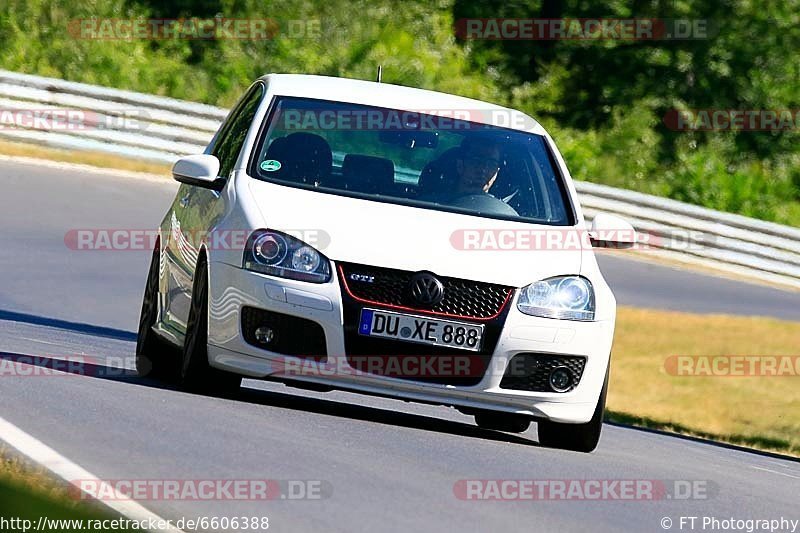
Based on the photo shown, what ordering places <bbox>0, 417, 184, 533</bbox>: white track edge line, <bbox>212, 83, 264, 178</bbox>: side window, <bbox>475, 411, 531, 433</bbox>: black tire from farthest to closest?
1. <bbox>475, 411, 531, 433</bbox>: black tire
2. <bbox>212, 83, 264, 178</bbox>: side window
3. <bbox>0, 417, 184, 533</bbox>: white track edge line

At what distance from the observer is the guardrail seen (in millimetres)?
22250

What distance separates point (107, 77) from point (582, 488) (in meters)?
21.9

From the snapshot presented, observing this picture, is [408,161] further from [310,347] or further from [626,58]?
[626,58]

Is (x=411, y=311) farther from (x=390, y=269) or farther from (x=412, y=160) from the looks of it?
(x=412, y=160)

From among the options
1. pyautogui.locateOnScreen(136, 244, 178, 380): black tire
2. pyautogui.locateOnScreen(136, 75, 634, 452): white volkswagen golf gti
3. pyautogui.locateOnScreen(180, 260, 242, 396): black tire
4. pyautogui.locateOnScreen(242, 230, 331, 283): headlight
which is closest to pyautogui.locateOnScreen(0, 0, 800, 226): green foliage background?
pyautogui.locateOnScreen(136, 244, 178, 380): black tire

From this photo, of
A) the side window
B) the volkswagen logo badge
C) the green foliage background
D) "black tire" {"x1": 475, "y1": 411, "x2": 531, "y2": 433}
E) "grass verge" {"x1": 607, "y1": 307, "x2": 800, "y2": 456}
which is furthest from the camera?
the green foliage background

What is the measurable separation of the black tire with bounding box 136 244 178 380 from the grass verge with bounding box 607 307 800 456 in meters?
4.84

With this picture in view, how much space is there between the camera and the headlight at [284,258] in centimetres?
752

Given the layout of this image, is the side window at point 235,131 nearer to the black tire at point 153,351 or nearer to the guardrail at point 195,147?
the black tire at point 153,351

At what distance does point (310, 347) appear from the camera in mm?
7598

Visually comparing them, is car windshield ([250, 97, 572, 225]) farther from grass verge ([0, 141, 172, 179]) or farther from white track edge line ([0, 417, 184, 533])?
grass verge ([0, 141, 172, 179])

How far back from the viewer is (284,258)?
7590 millimetres

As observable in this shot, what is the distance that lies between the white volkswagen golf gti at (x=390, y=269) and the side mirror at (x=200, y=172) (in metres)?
0.01

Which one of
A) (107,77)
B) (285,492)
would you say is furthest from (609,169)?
(285,492)
